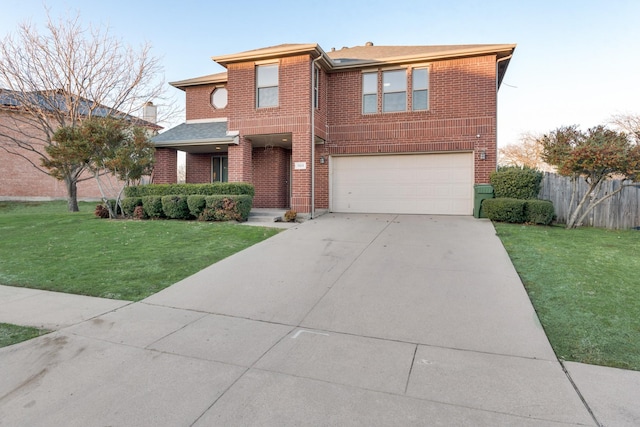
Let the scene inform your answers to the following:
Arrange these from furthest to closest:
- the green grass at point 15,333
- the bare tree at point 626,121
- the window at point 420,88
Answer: the bare tree at point 626,121 < the window at point 420,88 < the green grass at point 15,333

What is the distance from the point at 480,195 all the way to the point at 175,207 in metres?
9.78

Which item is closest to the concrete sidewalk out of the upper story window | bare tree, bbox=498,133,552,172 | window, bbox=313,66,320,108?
window, bbox=313,66,320,108

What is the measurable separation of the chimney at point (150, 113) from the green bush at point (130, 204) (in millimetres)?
10165

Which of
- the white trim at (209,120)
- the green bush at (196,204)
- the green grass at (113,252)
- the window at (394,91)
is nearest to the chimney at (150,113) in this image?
the white trim at (209,120)

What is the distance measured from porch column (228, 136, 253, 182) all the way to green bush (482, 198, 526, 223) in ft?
26.6

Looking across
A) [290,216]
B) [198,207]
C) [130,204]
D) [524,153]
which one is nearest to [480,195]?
[290,216]

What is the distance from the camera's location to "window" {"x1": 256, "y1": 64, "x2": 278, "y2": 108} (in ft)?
41.4

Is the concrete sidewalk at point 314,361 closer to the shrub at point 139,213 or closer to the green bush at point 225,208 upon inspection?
the green bush at point 225,208

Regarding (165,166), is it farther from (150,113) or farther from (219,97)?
(150,113)

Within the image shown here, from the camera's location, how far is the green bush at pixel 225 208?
1109 cm

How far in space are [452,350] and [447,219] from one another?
8.42 metres

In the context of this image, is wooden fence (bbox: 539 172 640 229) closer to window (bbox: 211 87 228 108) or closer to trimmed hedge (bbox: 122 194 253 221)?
trimmed hedge (bbox: 122 194 253 221)

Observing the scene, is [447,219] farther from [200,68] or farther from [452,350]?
[200,68]

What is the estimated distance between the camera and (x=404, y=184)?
42.9ft
